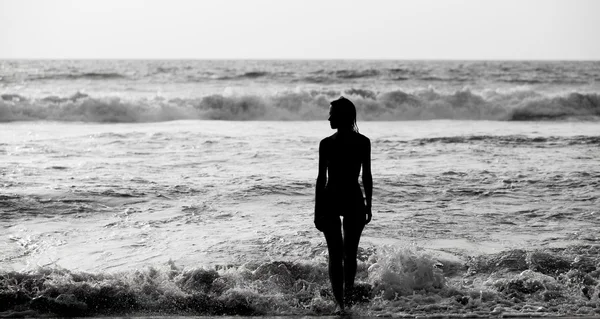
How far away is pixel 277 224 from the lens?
754 cm

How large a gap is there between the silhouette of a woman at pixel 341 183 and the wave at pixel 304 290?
0.55 m

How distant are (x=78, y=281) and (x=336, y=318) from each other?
215cm

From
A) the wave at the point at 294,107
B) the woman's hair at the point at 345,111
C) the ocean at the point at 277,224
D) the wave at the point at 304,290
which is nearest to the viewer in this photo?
the woman's hair at the point at 345,111

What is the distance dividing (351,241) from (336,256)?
0.50ft

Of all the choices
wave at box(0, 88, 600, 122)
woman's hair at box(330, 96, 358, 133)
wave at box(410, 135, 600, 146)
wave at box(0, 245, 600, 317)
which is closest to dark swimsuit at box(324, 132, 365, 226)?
woman's hair at box(330, 96, 358, 133)

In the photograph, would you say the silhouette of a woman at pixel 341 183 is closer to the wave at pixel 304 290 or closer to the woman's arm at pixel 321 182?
the woman's arm at pixel 321 182

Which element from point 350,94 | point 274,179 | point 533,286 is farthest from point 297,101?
point 533,286

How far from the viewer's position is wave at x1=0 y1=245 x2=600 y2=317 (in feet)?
15.5

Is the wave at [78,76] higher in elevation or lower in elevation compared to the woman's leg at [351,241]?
higher

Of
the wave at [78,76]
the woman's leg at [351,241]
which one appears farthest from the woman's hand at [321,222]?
the wave at [78,76]

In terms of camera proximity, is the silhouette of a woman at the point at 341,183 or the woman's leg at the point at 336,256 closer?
the silhouette of a woman at the point at 341,183

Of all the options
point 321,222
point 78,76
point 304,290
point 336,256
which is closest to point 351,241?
point 336,256

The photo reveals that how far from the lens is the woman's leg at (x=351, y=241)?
4461 millimetres

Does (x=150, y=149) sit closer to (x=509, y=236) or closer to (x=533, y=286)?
(x=509, y=236)
